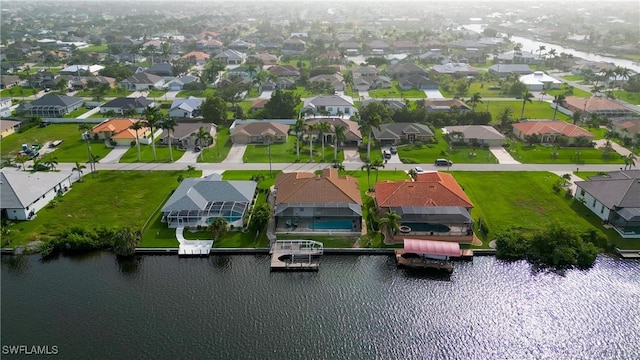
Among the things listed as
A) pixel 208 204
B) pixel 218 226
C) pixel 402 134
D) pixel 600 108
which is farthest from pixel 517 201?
pixel 600 108

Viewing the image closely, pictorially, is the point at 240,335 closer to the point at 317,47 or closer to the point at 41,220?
the point at 41,220

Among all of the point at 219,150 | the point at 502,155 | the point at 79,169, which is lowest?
the point at 219,150

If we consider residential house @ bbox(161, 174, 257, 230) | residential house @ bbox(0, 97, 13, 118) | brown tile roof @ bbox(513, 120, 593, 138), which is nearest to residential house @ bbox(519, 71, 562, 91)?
brown tile roof @ bbox(513, 120, 593, 138)

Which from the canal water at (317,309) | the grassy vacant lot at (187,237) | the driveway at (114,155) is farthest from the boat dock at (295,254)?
the driveway at (114,155)

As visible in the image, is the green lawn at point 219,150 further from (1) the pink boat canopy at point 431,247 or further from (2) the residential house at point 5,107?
(2) the residential house at point 5,107

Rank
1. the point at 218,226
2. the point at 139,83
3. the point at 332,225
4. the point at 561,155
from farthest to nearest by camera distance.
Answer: the point at 139,83
the point at 561,155
the point at 332,225
the point at 218,226

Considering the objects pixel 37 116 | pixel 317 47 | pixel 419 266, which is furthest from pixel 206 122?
pixel 317 47

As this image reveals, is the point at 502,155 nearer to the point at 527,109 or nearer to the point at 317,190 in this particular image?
the point at 527,109
